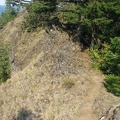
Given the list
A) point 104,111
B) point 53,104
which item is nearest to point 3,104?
point 53,104

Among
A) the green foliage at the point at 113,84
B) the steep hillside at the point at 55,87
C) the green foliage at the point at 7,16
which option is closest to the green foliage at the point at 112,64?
the green foliage at the point at 113,84

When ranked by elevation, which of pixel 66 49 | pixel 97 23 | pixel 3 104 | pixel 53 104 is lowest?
pixel 3 104

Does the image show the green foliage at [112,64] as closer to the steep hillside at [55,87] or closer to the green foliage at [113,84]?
the green foliage at [113,84]

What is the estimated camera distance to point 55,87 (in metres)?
25.2

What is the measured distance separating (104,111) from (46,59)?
399 inches

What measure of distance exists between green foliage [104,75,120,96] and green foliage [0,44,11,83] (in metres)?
16.3

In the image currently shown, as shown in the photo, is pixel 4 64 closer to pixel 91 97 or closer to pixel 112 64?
pixel 91 97

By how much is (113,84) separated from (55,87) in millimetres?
5964

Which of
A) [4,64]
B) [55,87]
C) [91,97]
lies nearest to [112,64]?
[91,97]

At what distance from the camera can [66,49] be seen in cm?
2823

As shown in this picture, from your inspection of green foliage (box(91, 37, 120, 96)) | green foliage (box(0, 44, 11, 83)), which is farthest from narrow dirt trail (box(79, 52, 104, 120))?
green foliage (box(0, 44, 11, 83))

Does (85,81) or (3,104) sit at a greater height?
(85,81)

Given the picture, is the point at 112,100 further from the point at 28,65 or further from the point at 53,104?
the point at 28,65

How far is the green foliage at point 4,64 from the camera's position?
35.3 m
